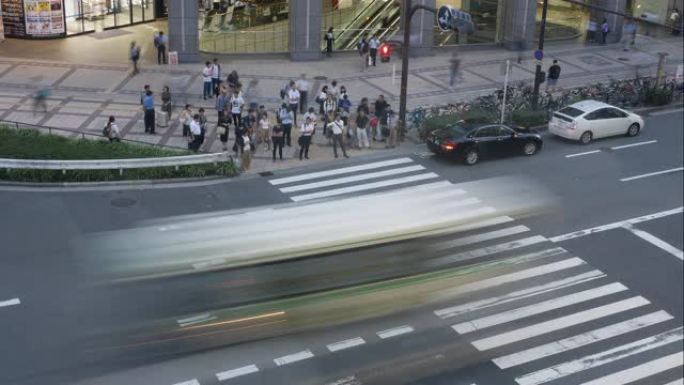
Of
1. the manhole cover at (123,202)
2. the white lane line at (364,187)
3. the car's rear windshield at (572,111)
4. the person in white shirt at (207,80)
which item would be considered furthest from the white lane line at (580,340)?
the person in white shirt at (207,80)

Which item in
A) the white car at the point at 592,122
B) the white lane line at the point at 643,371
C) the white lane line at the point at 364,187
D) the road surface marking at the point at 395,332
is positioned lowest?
the white lane line at the point at 643,371

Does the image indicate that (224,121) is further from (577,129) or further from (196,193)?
(577,129)

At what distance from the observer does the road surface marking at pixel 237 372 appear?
663 inches

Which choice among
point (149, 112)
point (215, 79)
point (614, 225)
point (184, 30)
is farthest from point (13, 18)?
point (614, 225)

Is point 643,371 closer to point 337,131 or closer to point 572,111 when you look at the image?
point 337,131

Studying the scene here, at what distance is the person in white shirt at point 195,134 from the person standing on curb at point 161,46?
10.2 metres

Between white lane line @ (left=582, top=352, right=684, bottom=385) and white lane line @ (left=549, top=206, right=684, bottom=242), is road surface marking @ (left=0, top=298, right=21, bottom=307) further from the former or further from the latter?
white lane line @ (left=549, top=206, right=684, bottom=242)

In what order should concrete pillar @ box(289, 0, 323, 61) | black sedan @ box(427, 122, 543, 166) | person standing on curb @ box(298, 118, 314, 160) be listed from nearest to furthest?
person standing on curb @ box(298, 118, 314, 160)
black sedan @ box(427, 122, 543, 166)
concrete pillar @ box(289, 0, 323, 61)

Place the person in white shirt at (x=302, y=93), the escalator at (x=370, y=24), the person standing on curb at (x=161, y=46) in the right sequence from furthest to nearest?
the escalator at (x=370, y=24), the person standing on curb at (x=161, y=46), the person in white shirt at (x=302, y=93)

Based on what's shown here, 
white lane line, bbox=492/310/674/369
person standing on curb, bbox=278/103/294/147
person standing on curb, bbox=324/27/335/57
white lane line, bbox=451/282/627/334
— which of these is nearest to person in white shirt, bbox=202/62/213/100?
person standing on curb, bbox=278/103/294/147

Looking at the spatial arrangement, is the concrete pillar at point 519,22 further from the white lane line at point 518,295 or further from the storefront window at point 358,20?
the white lane line at point 518,295

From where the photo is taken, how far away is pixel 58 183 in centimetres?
2552

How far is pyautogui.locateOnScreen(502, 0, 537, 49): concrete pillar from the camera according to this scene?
42594mm

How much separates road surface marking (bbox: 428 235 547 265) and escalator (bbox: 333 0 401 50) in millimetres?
19662
